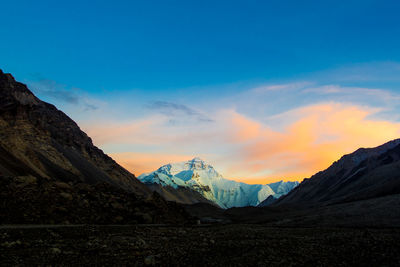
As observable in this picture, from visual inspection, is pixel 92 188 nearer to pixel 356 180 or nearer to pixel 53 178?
pixel 53 178

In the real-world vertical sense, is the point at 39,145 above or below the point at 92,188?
above

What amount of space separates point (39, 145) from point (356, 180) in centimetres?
12696

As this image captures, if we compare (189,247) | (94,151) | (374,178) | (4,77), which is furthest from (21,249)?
(94,151)

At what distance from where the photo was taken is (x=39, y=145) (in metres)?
96.3

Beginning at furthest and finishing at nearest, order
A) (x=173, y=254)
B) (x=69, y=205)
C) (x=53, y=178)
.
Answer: (x=53, y=178) → (x=69, y=205) → (x=173, y=254)

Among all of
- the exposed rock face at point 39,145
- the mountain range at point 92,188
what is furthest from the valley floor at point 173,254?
the exposed rock face at point 39,145

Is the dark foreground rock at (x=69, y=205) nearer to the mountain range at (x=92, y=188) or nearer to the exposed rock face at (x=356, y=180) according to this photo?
the mountain range at (x=92, y=188)

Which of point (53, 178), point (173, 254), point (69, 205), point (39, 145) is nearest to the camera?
point (173, 254)

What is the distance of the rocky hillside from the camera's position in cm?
2716

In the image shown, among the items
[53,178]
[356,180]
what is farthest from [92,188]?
[356,180]

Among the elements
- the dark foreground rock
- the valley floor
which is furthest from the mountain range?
the valley floor

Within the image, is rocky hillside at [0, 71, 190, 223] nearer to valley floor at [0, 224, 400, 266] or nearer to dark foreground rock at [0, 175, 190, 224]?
dark foreground rock at [0, 175, 190, 224]

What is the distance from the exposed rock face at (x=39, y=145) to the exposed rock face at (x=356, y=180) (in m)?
84.8

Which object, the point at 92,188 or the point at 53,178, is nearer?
the point at 92,188
